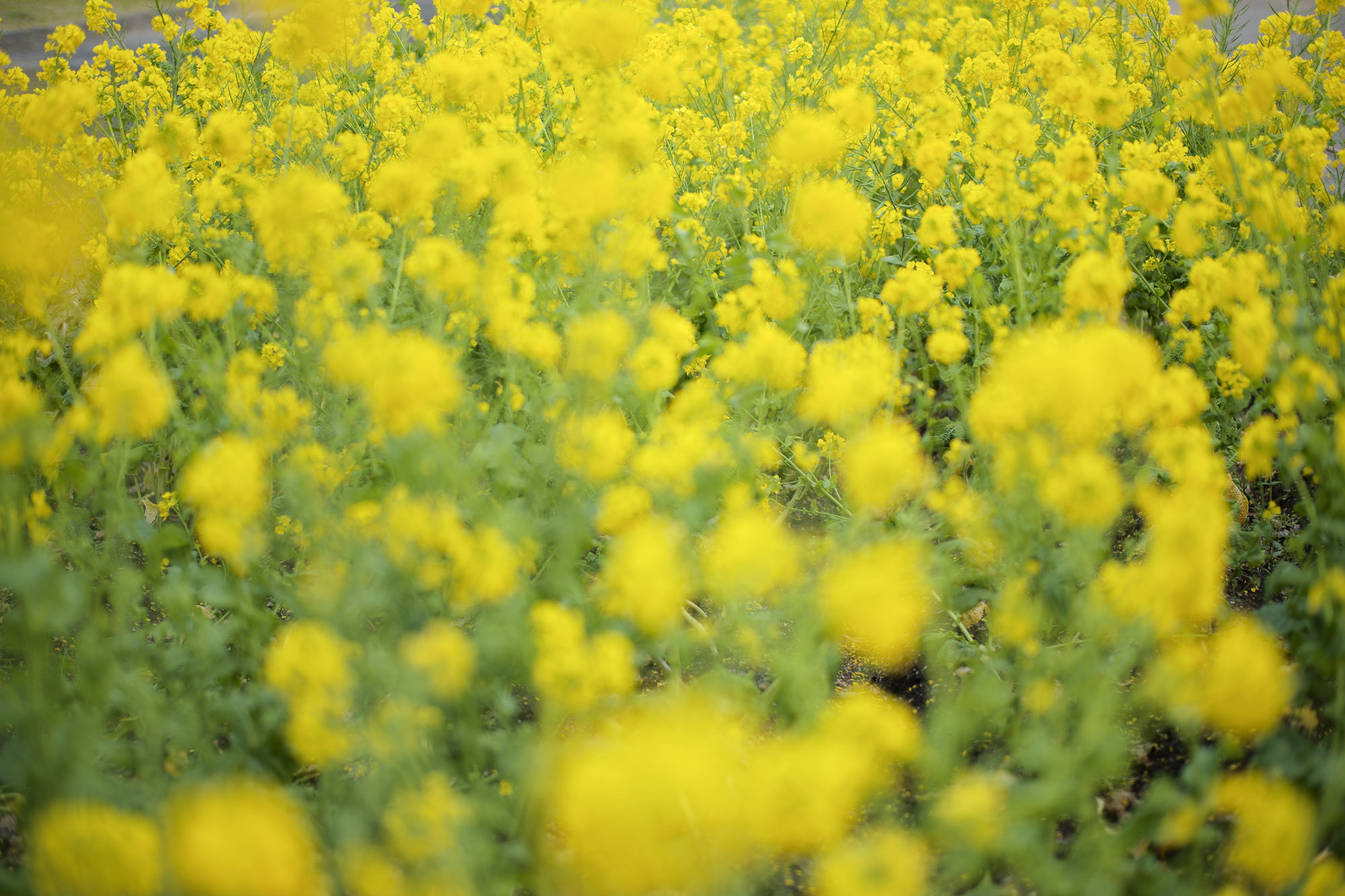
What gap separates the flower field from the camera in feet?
4.76

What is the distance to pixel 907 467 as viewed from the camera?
1.83m

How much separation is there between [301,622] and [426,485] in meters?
0.55

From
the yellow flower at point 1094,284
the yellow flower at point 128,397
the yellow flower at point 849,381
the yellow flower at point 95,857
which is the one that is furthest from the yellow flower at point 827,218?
the yellow flower at point 95,857

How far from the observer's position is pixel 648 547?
1.53m

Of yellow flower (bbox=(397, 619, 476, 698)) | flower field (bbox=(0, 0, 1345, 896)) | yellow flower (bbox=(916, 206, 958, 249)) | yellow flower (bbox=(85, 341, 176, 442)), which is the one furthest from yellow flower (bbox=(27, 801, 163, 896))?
yellow flower (bbox=(916, 206, 958, 249))

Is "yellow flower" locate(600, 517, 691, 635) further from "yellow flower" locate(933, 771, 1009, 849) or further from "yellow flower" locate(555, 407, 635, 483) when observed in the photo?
"yellow flower" locate(933, 771, 1009, 849)

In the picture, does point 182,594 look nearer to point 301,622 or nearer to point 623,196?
point 301,622

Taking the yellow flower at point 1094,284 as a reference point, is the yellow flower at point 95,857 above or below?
below

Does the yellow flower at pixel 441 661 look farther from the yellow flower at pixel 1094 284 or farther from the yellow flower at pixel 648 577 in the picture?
the yellow flower at pixel 1094 284

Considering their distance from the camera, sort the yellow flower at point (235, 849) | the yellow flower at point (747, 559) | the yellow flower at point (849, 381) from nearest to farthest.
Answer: the yellow flower at point (235, 849), the yellow flower at point (747, 559), the yellow flower at point (849, 381)

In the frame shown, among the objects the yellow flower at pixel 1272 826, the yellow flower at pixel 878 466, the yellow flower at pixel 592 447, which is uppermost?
the yellow flower at pixel 592 447

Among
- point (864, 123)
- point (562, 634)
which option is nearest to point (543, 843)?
point (562, 634)

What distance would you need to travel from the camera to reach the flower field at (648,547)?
4.76ft

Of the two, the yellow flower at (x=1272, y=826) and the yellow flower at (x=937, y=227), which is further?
the yellow flower at (x=937, y=227)
